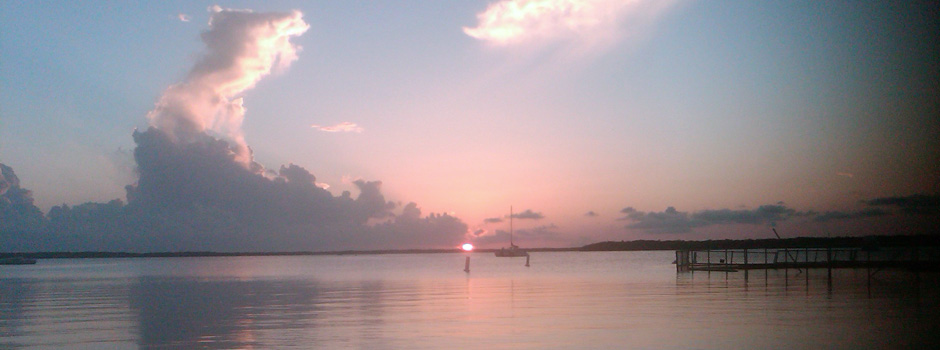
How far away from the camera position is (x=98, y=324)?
2462 centimetres

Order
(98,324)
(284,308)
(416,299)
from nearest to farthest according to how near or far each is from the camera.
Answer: (98,324) < (284,308) < (416,299)

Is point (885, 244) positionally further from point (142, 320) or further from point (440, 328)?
point (142, 320)

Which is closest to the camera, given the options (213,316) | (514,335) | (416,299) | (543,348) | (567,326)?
(543,348)

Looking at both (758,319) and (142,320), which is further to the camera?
(142,320)

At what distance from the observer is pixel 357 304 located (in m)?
Result: 32.2

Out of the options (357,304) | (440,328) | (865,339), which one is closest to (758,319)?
(865,339)

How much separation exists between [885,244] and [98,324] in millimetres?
54222

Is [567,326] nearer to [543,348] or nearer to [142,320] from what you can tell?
[543,348]

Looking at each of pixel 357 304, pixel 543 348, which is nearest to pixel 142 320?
pixel 357 304

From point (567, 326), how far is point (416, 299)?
1422 centimetres

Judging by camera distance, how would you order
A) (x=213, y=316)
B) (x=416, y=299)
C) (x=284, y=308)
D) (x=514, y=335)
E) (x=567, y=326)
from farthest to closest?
(x=416, y=299) < (x=284, y=308) < (x=213, y=316) < (x=567, y=326) < (x=514, y=335)

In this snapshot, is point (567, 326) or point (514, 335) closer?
point (514, 335)

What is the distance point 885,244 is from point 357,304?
144 feet

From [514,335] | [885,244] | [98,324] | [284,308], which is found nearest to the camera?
[514,335]
